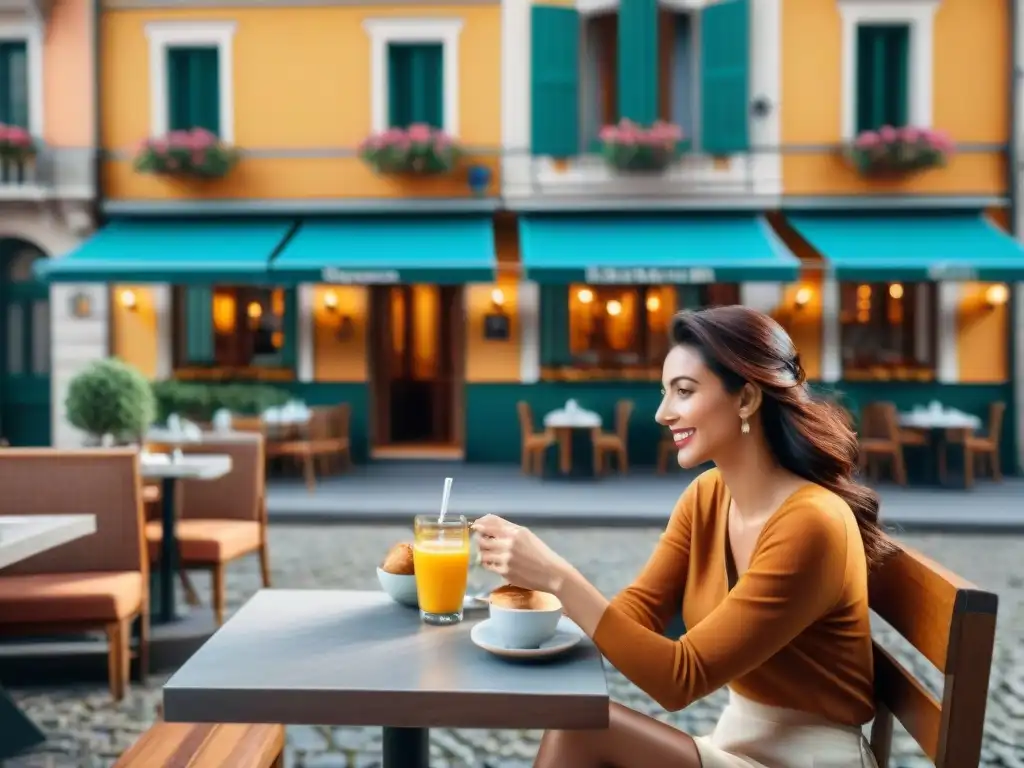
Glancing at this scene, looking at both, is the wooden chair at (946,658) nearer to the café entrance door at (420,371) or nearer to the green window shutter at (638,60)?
the green window shutter at (638,60)

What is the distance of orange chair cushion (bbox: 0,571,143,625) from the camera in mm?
3570

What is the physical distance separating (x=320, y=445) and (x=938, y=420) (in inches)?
248

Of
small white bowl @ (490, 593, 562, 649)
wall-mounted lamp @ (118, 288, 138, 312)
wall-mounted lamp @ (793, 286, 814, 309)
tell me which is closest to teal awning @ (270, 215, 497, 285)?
wall-mounted lamp @ (118, 288, 138, 312)

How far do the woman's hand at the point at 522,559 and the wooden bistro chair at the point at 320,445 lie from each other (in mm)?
8188

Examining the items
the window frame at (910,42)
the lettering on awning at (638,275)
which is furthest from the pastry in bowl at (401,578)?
the window frame at (910,42)

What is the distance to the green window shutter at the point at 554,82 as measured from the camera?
11102 millimetres

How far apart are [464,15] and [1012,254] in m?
6.50

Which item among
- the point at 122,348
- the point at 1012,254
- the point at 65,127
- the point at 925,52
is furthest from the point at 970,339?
the point at 65,127

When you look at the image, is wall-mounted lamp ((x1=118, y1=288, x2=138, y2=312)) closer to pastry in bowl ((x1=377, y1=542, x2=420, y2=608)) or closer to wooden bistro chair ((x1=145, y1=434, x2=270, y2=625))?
wooden bistro chair ((x1=145, y1=434, x2=270, y2=625))

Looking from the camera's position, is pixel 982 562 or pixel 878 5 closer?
pixel 982 562

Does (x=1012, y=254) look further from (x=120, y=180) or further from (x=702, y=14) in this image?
(x=120, y=180)

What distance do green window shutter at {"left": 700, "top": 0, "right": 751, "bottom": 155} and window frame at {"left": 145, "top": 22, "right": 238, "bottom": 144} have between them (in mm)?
5490

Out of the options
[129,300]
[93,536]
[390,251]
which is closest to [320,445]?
[390,251]

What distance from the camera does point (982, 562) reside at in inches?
266
